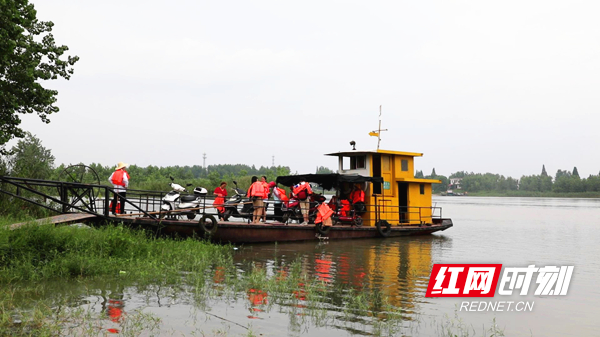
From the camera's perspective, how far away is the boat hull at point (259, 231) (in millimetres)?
12312

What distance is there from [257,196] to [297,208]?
227 cm

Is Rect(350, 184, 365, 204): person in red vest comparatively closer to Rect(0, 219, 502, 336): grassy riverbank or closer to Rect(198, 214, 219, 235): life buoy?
Rect(198, 214, 219, 235): life buoy

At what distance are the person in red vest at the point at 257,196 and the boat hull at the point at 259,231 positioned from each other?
44cm

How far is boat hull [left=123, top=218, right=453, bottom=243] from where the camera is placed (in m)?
12.3

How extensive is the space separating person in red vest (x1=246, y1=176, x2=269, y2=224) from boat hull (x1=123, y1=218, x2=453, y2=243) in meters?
0.44

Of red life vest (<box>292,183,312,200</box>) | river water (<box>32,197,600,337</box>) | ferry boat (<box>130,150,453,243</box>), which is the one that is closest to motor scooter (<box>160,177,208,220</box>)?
ferry boat (<box>130,150,453,243</box>)

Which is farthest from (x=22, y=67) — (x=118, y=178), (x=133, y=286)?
(x=133, y=286)

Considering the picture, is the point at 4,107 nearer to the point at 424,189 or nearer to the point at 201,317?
the point at 201,317

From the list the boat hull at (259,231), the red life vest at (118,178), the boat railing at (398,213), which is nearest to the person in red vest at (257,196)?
the boat hull at (259,231)

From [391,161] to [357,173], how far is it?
1.41m

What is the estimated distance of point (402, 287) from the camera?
29.4ft

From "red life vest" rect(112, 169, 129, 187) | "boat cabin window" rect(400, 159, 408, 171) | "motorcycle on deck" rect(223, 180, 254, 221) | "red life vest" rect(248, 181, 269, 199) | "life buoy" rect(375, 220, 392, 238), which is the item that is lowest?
"life buoy" rect(375, 220, 392, 238)

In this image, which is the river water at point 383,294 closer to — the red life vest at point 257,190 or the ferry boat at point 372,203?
the ferry boat at point 372,203

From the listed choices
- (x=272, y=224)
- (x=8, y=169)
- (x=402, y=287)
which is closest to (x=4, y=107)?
(x=8, y=169)
